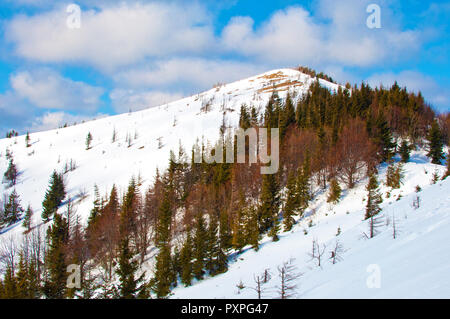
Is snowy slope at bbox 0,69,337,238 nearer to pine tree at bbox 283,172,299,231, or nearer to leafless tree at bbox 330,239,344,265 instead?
pine tree at bbox 283,172,299,231

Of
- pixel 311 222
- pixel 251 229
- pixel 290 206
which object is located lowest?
pixel 251 229

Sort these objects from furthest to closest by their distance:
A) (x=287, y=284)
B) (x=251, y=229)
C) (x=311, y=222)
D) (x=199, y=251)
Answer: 1. (x=251, y=229)
2. (x=311, y=222)
3. (x=199, y=251)
4. (x=287, y=284)

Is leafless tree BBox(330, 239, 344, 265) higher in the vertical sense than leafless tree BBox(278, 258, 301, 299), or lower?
higher

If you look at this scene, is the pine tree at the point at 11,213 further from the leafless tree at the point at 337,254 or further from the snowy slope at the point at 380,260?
the leafless tree at the point at 337,254

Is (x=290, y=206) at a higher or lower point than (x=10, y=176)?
lower

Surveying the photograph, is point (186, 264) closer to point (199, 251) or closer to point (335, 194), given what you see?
point (199, 251)

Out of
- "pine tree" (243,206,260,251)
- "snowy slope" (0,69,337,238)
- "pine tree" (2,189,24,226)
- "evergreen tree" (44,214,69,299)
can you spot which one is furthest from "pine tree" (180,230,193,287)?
"pine tree" (2,189,24,226)

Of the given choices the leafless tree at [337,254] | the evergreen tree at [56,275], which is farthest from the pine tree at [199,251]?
the leafless tree at [337,254]

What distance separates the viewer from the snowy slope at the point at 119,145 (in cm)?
7894

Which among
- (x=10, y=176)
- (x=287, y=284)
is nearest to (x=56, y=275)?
(x=287, y=284)

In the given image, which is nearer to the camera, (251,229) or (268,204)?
(251,229)

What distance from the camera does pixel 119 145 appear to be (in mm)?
100688

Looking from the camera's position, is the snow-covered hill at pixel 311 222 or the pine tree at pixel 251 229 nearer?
the snow-covered hill at pixel 311 222

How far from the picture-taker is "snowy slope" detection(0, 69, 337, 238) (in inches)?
3108
